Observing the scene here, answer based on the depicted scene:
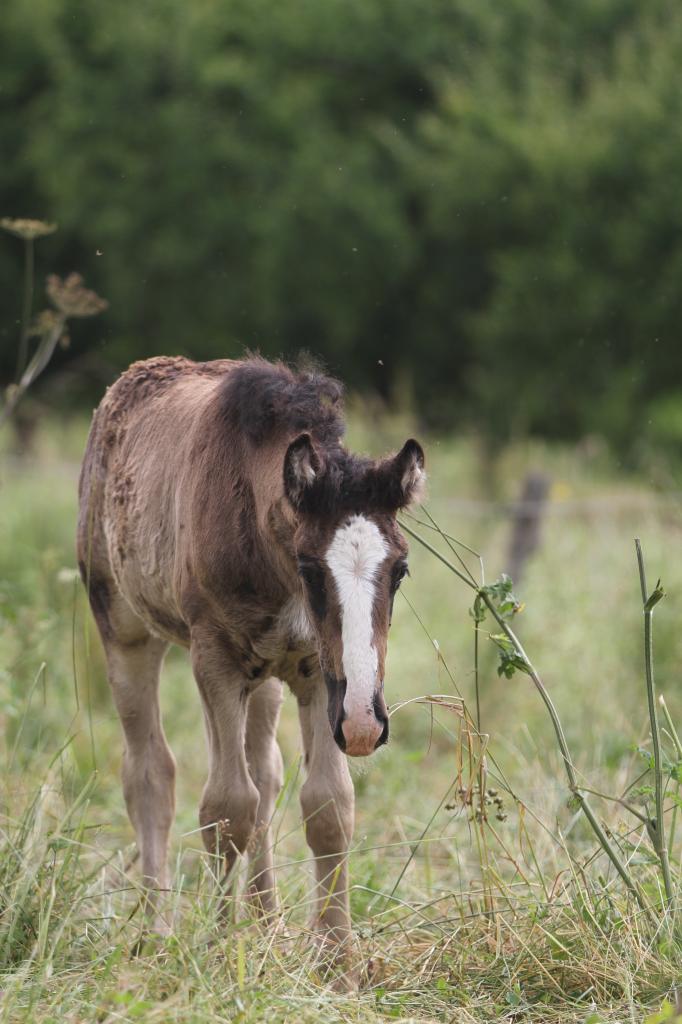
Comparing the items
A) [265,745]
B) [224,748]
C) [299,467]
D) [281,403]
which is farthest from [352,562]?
[265,745]

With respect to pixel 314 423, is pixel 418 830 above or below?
below

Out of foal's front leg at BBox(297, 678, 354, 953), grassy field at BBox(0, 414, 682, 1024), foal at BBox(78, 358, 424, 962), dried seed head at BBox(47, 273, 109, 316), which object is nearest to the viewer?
foal at BBox(78, 358, 424, 962)

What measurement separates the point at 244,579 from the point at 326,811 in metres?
0.78

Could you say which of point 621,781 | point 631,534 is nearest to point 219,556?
point 621,781

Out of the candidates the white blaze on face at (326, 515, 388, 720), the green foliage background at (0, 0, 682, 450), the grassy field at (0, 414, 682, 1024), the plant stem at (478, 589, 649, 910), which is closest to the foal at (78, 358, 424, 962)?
the white blaze on face at (326, 515, 388, 720)

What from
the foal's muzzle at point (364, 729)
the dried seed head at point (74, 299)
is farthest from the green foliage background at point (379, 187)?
the foal's muzzle at point (364, 729)

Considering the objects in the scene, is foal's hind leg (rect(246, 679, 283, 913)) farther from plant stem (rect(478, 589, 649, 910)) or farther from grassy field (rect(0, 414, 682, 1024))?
plant stem (rect(478, 589, 649, 910))

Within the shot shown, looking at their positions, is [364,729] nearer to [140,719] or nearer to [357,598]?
[357,598]

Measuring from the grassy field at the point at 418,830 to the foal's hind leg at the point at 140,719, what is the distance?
0.59 feet

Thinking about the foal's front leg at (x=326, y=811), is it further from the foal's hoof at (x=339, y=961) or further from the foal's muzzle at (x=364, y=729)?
the foal's muzzle at (x=364, y=729)

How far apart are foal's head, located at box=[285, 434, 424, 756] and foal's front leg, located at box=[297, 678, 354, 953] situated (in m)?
0.68

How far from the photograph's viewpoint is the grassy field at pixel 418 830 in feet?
13.4

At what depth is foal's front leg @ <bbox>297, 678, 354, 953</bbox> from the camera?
4.55 m

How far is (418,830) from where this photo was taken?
640cm
